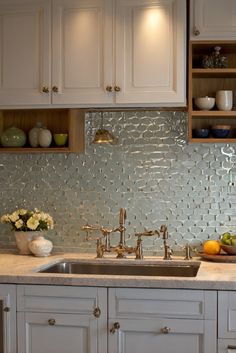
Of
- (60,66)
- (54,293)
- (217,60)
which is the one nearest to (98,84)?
(60,66)

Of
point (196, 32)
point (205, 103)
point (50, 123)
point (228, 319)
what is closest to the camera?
point (228, 319)

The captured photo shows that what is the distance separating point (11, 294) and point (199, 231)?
125 centimetres

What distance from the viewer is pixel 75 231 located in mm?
3998

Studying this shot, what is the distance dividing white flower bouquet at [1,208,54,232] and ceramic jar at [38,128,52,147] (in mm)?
426

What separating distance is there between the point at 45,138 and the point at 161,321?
4.53 ft

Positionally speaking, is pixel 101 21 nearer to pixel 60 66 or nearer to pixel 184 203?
pixel 60 66

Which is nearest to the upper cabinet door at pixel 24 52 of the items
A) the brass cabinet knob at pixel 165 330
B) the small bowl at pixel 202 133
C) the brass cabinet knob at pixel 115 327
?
the small bowl at pixel 202 133

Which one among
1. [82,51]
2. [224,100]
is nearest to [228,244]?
[224,100]

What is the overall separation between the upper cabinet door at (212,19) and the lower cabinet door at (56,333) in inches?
66.4

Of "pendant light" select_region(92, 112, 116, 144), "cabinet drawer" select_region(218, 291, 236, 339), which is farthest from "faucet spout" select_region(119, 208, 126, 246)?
"cabinet drawer" select_region(218, 291, 236, 339)

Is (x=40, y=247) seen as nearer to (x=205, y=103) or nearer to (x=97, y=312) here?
(x=97, y=312)

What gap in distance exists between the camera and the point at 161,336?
3.09 meters

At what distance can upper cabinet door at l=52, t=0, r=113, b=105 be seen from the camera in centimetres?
361

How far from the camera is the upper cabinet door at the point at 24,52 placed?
3684 millimetres
